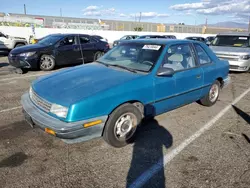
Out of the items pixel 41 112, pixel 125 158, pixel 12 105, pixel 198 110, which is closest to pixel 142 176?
pixel 125 158

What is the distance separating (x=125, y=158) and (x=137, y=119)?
24.5 inches

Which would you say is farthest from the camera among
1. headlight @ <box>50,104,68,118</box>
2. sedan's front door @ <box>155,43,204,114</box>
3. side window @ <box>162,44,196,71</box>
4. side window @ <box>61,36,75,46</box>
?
side window @ <box>61,36,75,46</box>

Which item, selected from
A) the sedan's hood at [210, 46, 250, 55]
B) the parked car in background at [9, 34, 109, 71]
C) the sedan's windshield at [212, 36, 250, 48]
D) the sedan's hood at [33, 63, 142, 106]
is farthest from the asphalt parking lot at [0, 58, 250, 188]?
the sedan's windshield at [212, 36, 250, 48]

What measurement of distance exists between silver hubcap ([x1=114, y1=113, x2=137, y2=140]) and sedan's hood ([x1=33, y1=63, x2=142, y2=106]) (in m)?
0.53

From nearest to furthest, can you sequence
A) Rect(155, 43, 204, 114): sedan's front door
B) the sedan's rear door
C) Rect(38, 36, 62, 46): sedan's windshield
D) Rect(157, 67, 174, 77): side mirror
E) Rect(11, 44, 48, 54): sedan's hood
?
1. Rect(157, 67, 174, 77): side mirror
2. Rect(155, 43, 204, 114): sedan's front door
3. Rect(11, 44, 48, 54): sedan's hood
4. Rect(38, 36, 62, 46): sedan's windshield
5. the sedan's rear door

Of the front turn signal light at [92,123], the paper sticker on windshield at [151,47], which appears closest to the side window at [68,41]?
the paper sticker on windshield at [151,47]

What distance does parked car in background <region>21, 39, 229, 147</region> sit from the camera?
281 cm

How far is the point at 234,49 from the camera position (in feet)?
30.7

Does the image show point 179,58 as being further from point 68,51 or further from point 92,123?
point 68,51

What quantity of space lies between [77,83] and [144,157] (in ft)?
4.77

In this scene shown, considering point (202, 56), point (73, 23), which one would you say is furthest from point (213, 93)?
point (73, 23)

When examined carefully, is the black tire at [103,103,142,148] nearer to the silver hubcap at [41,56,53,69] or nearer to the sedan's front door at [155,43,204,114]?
the sedan's front door at [155,43,204,114]

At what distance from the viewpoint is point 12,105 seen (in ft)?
16.3

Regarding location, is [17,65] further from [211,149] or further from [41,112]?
[211,149]
